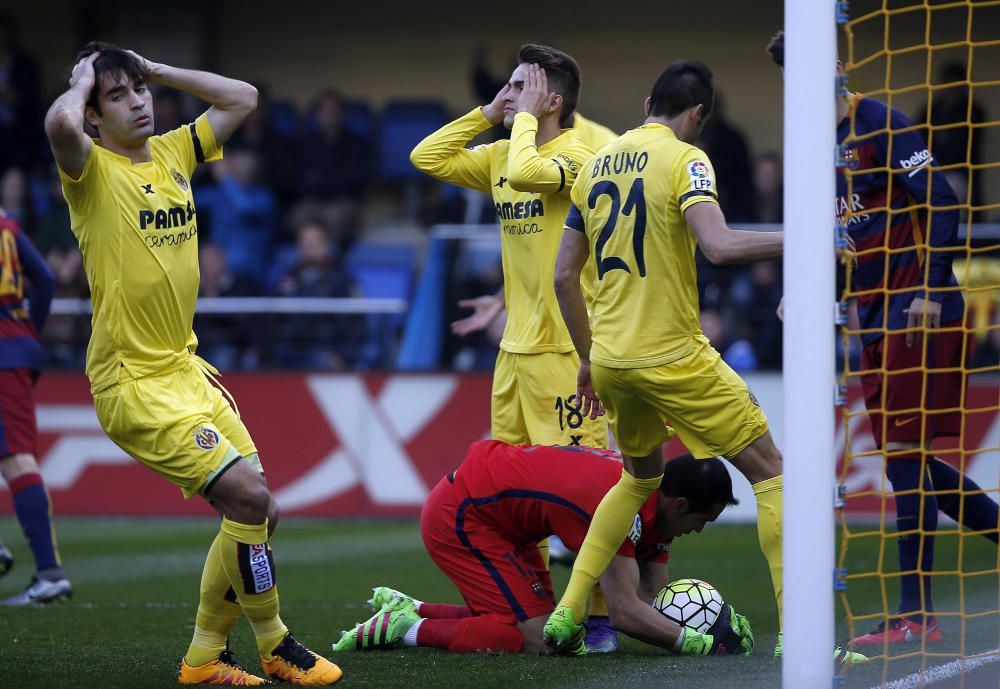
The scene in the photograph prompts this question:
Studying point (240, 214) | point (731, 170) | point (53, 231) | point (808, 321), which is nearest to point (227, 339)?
point (240, 214)

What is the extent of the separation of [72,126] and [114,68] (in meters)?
0.43

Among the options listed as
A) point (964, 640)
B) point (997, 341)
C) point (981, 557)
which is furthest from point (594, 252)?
point (997, 341)

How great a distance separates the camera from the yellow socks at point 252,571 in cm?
453

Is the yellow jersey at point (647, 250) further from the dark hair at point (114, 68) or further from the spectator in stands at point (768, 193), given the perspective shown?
the spectator in stands at point (768, 193)

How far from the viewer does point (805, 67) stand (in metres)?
3.81

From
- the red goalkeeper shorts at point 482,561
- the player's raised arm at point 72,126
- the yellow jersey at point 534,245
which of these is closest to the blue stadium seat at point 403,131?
the yellow jersey at point 534,245

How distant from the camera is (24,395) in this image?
24.1ft

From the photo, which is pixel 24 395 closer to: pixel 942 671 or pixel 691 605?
pixel 691 605

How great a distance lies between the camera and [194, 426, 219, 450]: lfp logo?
4555 millimetres

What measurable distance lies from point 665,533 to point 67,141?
271cm

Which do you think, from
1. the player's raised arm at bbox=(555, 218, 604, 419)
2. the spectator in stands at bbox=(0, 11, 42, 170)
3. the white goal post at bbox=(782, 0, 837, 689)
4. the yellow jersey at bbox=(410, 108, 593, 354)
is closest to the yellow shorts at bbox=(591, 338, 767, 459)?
the player's raised arm at bbox=(555, 218, 604, 419)

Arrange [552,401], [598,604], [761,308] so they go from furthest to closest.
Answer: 1. [761,308]
2. [552,401]
3. [598,604]

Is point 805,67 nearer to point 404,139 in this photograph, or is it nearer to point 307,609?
point 307,609

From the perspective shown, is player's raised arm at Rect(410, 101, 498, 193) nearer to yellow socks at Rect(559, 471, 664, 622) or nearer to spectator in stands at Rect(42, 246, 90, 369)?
yellow socks at Rect(559, 471, 664, 622)
